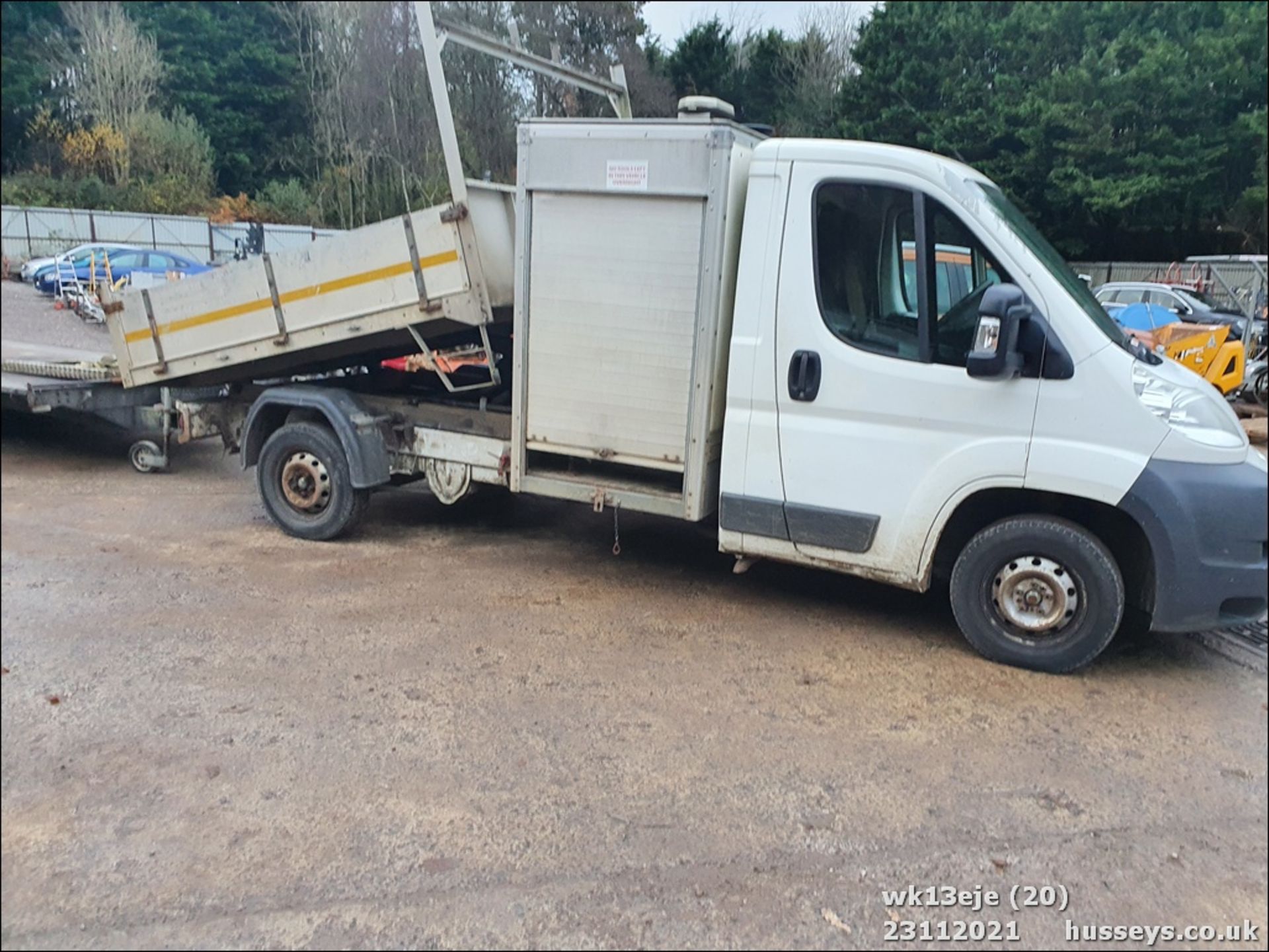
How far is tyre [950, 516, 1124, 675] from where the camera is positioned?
14.4 feet

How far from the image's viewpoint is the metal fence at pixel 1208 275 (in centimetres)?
1658

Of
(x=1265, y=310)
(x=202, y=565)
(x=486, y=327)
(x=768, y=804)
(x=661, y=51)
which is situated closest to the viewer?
(x=768, y=804)

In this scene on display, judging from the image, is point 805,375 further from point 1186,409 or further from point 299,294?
point 299,294

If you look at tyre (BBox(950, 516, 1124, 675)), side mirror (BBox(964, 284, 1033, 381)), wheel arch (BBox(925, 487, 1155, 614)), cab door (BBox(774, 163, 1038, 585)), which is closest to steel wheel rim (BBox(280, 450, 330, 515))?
cab door (BBox(774, 163, 1038, 585))

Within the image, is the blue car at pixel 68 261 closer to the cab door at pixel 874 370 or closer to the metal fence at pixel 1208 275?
the cab door at pixel 874 370

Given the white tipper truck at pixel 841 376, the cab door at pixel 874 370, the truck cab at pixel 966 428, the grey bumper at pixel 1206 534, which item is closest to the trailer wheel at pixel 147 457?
the white tipper truck at pixel 841 376

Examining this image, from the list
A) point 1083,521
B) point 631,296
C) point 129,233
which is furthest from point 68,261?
point 1083,521

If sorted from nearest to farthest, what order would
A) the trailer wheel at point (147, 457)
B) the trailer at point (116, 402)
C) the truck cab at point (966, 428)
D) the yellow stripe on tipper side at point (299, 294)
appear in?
1. the truck cab at point (966, 428)
2. the yellow stripe on tipper side at point (299, 294)
3. the trailer at point (116, 402)
4. the trailer wheel at point (147, 457)

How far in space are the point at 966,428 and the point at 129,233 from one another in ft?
12.5

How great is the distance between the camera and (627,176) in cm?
489

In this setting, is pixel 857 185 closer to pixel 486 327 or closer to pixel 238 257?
pixel 486 327

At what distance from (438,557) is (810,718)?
9.56 ft

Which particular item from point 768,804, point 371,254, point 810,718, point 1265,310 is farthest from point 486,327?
point 1265,310

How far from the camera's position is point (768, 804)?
3.38m
